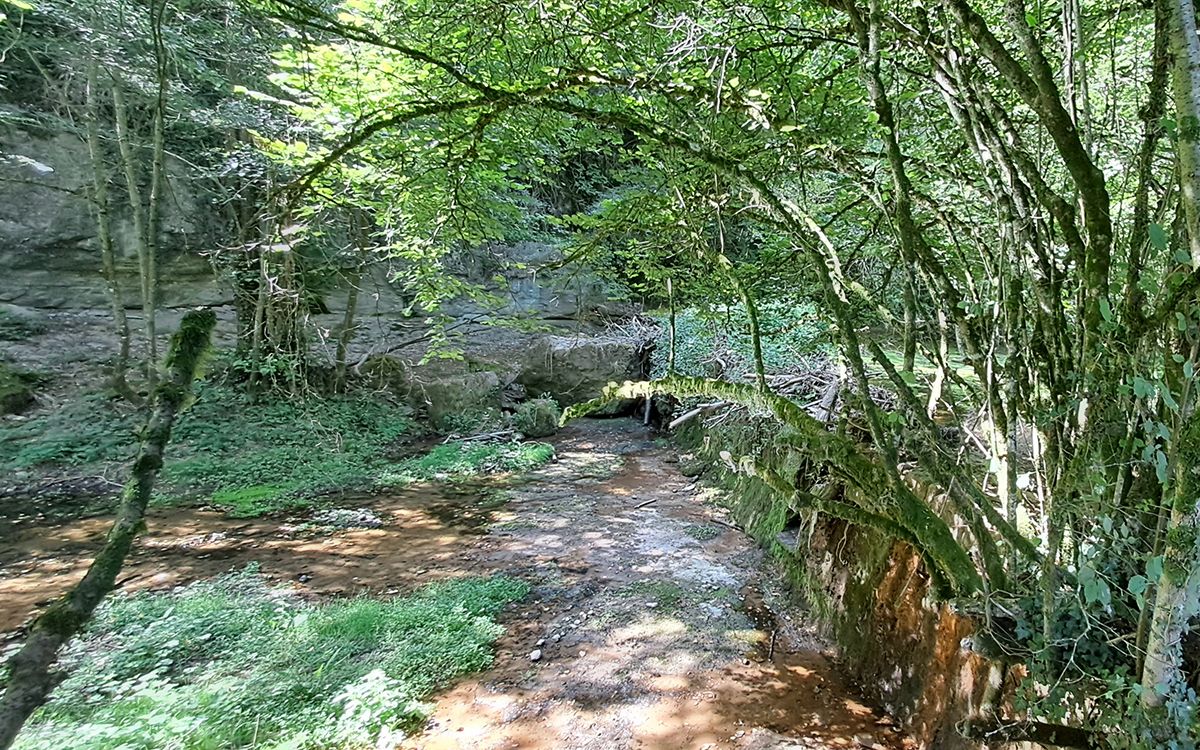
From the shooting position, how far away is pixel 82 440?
321 inches

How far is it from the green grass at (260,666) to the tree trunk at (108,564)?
2.21 metres

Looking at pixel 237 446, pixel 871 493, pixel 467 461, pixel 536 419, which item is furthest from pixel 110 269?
pixel 871 493

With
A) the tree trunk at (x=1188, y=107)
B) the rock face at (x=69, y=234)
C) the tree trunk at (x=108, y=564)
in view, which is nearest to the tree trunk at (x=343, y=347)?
the rock face at (x=69, y=234)

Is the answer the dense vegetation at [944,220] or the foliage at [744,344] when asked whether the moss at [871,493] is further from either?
the foliage at [744,344]

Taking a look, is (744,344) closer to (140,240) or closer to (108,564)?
(108,564)

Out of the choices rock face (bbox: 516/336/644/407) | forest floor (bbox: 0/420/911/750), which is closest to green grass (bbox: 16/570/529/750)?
forest floor (bbox: 0/420/911/750)

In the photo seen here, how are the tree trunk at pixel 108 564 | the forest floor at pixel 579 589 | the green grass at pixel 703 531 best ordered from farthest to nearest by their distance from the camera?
1. the green grass at pixel 703 531
2. the forest floor at pixel 579 589
3. the tree trunk at pixel 108 564

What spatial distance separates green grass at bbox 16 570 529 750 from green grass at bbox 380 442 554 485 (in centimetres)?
341

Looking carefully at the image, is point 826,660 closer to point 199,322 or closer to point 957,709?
point 957,709

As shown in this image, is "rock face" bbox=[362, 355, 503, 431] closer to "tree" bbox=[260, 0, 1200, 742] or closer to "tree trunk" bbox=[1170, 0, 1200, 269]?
"tree" bbox=[260, 0, 1200, 742]

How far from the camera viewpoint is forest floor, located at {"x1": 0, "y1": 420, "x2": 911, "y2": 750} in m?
3.43

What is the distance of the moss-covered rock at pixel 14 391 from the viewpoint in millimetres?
8430

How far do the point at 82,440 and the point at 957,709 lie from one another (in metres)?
10.5

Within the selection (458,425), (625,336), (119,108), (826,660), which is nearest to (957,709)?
(826,660)
